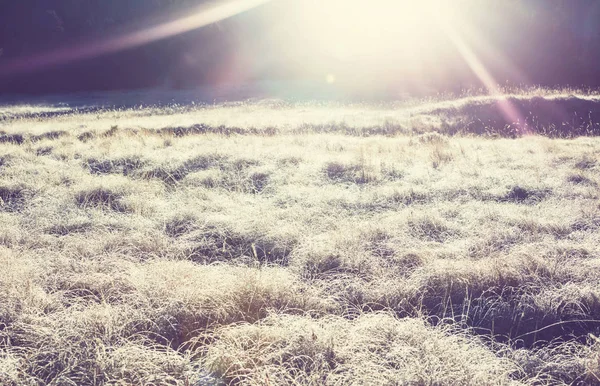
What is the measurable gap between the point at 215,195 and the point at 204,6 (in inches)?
1533

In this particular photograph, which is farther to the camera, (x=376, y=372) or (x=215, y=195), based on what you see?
(x=215, y=195)

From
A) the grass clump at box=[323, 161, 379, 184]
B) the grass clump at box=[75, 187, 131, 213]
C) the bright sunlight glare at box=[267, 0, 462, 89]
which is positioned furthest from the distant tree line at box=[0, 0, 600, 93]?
the grass clump at box=[75, 187, 131, 213]

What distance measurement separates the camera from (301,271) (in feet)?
11.1

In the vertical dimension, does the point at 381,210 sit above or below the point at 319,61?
below

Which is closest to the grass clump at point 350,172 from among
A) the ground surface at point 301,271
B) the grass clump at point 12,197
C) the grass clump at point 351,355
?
the ground surface at point 301,271

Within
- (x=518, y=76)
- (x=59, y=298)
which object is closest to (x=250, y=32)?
(x=518, y=76)

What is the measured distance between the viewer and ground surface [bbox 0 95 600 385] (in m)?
2.34

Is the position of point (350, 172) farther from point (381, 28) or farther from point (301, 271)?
point (381, 28)

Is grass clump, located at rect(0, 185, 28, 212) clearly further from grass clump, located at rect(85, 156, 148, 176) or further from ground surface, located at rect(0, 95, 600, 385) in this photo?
grass clump, located at rect(85, 156, 148, 176)

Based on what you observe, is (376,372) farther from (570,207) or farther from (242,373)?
(570,207)

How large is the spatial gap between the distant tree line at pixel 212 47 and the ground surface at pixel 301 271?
26469 mm

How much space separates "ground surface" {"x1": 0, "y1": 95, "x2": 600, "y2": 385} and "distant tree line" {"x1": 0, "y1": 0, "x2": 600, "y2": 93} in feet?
86.8

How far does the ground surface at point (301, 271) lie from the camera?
2.34 metres

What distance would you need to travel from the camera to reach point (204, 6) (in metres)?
39.2
